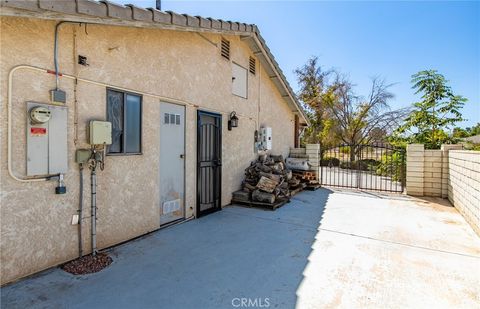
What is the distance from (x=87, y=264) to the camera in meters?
3.57

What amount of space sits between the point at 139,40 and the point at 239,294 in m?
4.49

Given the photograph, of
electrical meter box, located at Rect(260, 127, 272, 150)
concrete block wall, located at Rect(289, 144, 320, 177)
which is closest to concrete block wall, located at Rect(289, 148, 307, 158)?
concrete block wall, located at Rect(289, 144, 320, 177)

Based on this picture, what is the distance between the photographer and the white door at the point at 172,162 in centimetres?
525

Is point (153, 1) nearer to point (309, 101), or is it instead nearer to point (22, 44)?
point (22, 44)

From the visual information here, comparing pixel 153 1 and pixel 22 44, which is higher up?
pixel 153 1

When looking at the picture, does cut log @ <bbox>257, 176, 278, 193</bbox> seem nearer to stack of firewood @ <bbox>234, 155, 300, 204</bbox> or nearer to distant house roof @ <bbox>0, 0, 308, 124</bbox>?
stack of firewood @ <bbox>234, 155, 300, 204</bbox>

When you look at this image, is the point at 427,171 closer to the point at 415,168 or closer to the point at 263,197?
the point at 415,168

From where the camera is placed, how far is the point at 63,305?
268cm

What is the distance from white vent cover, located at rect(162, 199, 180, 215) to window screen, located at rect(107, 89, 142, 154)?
1358mm

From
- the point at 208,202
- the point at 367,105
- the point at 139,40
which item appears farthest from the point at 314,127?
the point at 139,40

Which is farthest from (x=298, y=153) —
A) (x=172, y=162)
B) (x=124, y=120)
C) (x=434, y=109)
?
(x=124, y=120)

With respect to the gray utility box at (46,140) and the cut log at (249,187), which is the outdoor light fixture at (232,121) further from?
the gray utility box at (46,140)

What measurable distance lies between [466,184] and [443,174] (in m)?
2.75

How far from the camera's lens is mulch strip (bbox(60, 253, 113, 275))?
11.2ft
